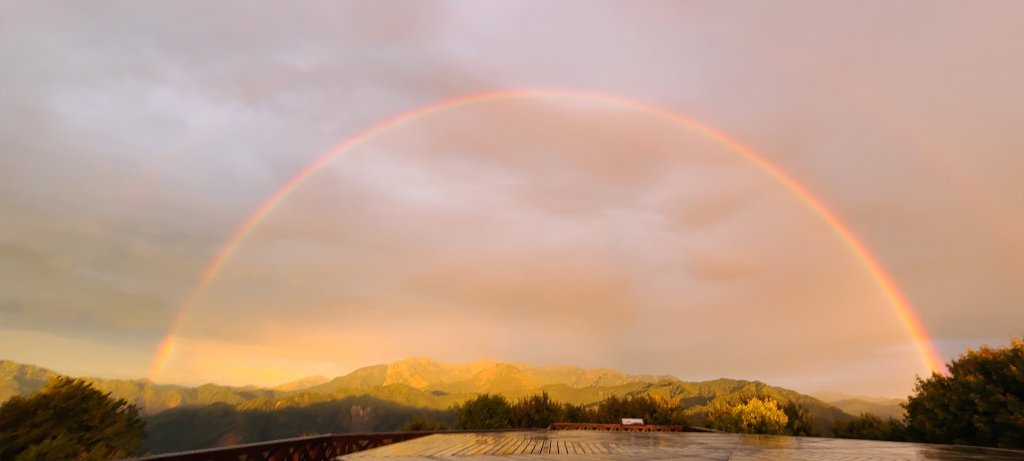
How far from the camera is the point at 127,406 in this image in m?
43.9

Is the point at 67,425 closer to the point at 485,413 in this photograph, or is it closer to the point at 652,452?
the point at 485,413

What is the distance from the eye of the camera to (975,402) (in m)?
19.3

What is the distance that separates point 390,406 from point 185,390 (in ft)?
326

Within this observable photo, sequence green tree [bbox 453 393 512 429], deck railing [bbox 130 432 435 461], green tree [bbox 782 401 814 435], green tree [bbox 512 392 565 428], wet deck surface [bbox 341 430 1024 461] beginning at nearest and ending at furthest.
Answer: deck railing [bbox 130 432 435 461] → wet deck surface [bbox 341 430 1024 461] → green tree [bbox 782 401 814 435] → green tree [bbox 453 393 512 429] → green tree [bbox 512 392 565 428]

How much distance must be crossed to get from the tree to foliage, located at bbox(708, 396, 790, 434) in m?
37.4

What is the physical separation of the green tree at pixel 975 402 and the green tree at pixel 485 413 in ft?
63.7

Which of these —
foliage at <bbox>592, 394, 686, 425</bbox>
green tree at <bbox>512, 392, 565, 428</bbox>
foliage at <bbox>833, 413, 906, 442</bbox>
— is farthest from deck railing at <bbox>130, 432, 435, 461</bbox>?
foliage at <bbox>833, 413, 906, 442</bbox>

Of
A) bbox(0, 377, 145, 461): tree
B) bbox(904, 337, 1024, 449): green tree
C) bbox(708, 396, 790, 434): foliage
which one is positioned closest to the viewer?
bbox(904, 337, 1024, 449): green tree

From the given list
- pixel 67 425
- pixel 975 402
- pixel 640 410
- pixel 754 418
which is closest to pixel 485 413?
pixel 640 410

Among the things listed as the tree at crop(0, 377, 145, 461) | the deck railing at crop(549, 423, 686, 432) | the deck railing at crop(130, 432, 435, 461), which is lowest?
the tree at crop(0, 377, 145, 461)

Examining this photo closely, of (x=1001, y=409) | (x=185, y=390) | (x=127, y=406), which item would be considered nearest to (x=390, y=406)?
(x=185, y=390)

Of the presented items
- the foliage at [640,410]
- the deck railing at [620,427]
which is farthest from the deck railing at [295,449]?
the foliage at [640,410]

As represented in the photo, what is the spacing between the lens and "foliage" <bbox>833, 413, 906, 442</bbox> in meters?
23.1

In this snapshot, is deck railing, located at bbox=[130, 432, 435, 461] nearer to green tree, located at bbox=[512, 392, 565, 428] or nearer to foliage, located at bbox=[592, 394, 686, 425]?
green tree, located at bbox=[512, 392, 565, 428]
